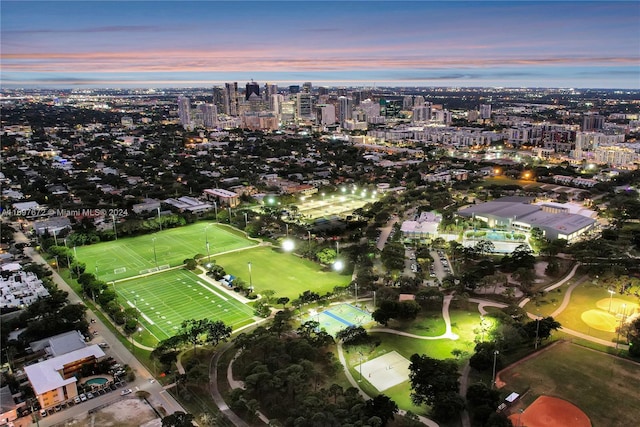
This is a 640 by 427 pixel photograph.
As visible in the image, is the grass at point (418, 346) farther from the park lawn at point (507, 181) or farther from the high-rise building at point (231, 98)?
the high-rise building at point (231, 98)

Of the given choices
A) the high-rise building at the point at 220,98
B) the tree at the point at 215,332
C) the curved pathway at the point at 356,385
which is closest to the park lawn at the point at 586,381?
the curved pathway at the point at 356,385

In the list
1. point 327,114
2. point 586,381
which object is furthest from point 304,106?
point 586,381

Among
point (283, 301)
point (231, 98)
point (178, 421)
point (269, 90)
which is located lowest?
point (283, 301)

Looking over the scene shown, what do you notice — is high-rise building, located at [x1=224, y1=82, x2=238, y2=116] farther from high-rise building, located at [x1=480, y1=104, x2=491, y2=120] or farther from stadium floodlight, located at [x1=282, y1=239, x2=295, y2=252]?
stadium floodlight, located at [x1=282, y1=239, x2=295, y2=252]

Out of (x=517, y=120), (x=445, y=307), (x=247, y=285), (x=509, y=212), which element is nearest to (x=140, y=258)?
(x=247, y=285)

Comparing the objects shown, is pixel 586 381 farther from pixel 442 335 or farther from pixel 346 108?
pixel 346 108

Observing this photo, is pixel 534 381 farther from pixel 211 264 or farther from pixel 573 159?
pixel 573 159
